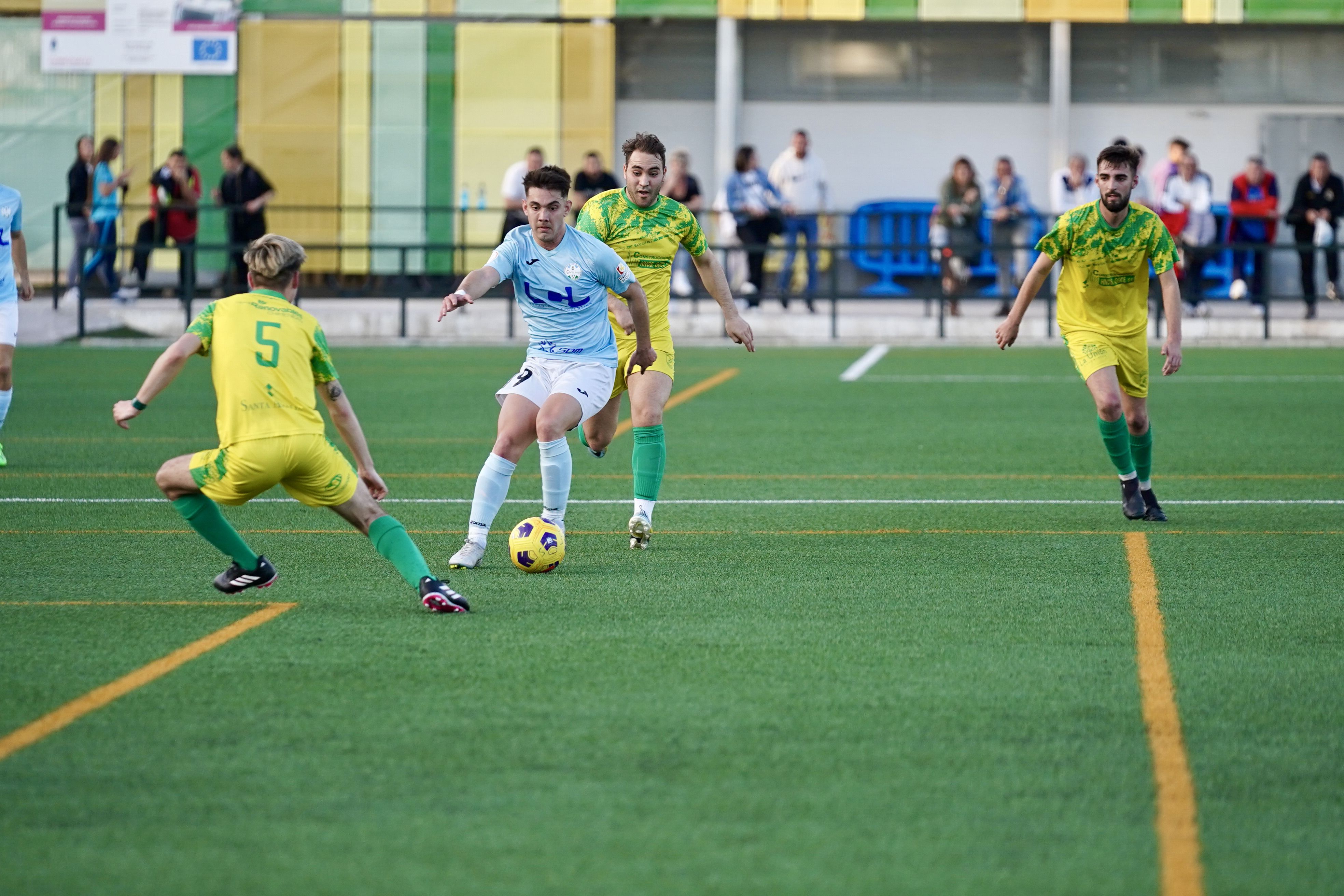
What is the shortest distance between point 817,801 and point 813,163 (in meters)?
22.0

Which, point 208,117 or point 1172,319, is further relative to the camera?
point 208,117

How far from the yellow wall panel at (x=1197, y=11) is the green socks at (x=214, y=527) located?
2705 cm

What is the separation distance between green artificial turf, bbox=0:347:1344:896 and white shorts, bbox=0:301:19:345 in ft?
3.20

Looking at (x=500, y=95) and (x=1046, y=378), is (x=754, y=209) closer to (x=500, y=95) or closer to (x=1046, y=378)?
(x=1046, y=378)

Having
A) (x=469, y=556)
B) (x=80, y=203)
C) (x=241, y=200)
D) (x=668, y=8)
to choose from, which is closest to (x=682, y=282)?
(x=241, y=200)

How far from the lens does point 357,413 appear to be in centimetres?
1611

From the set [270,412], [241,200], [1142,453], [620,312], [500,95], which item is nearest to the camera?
[270,412]

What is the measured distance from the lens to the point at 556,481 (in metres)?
8.52

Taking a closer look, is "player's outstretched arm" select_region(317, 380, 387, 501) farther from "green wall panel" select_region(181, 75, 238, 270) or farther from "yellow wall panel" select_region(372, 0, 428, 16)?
"yellow wall panel" select_region(372, 0, 428, 16)

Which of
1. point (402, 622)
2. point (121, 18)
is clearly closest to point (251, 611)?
point (402, 622)

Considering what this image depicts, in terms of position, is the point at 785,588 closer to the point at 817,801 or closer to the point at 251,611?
the point at 251,611

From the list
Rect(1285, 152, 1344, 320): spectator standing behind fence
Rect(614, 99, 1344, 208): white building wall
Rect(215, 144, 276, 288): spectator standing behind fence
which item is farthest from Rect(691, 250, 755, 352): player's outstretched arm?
Rect(614, 99, 1344, 208): white building wall

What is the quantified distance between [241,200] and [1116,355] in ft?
58.2

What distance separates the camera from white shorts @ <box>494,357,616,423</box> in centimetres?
838
